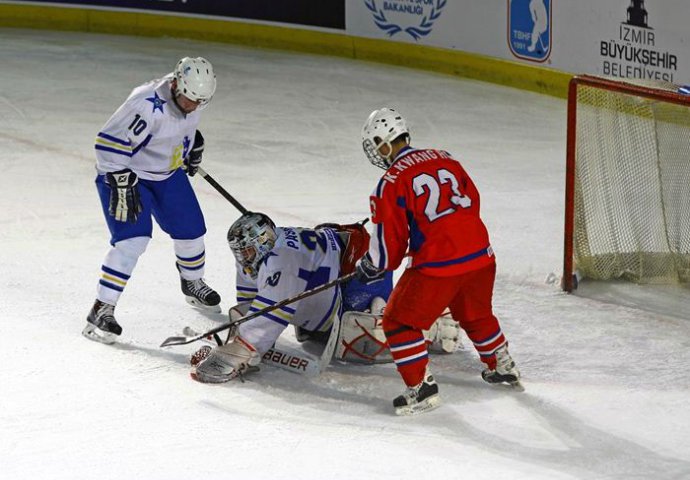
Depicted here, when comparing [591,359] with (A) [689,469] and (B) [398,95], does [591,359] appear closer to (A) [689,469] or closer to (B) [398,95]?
(A) [689,469]

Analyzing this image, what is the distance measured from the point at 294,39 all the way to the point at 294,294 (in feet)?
22.8

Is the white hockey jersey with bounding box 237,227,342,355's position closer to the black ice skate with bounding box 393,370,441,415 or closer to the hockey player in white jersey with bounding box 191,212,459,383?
the hockey player in white jersey with bounding box 191,212,459,383

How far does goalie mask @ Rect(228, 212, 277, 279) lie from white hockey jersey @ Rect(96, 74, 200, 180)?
64 centimetres

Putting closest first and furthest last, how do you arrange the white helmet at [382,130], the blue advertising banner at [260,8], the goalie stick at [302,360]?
the white helmet at [382,130] < the goalie stick at [302,360] < the blue advertising banner at [260,8]

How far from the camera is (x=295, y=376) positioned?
190 inches

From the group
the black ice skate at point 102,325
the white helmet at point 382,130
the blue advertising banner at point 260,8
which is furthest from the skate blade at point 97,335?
the blue advertising banner at point 260,8

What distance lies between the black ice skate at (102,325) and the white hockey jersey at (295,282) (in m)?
→ 0.62

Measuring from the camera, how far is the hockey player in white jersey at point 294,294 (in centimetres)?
468

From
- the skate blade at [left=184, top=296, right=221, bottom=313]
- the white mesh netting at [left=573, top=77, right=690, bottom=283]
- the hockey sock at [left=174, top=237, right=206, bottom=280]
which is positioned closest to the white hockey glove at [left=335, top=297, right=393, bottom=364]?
the skate blade at [left=184, top=296, right=221, bottom=313]

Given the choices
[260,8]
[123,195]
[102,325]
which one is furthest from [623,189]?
[260,8]

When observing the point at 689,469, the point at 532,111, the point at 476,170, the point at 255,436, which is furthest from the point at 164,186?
the point at 532,111

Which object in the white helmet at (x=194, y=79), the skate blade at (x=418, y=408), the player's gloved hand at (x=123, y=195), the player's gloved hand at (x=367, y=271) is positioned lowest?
the skate blade at (x=418, y=408)

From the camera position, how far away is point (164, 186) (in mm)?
5355

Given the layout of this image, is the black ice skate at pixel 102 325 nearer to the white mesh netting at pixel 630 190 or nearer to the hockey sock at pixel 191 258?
the hockey sock at pixel 191 258
